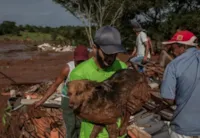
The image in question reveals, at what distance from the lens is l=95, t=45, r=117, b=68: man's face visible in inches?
118

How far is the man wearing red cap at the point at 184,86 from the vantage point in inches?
136

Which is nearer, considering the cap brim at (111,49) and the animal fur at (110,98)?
the animal fur at (110,98)

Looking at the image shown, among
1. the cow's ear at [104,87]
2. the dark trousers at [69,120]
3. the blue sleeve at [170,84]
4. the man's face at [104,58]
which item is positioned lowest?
the dark trousers at [69,120]

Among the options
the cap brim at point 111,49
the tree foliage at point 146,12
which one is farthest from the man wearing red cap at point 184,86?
the tree foliage at point 146,12

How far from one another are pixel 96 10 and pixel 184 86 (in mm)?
24857

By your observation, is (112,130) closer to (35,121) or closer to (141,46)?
(35,121)

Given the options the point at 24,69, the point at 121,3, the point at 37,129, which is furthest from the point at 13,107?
the point at 121,3

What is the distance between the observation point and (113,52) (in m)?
2.91

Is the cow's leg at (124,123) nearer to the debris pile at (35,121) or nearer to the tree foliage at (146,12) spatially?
the debris pile at (35,121)

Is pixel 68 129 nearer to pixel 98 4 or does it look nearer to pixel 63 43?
pixel 98 4

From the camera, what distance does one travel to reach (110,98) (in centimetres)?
285

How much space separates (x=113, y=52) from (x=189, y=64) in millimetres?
921

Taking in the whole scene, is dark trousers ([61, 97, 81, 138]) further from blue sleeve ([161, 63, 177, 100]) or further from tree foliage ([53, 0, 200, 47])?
tree foliage ([53, 0, 200, 47])

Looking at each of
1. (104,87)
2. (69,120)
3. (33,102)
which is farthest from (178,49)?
(33,102)
